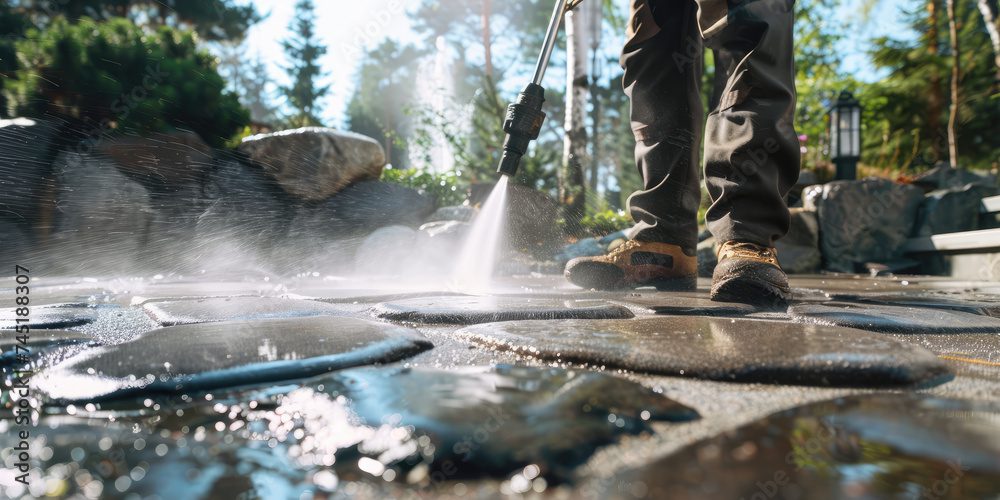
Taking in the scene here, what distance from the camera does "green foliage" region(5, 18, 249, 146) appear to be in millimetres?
7934

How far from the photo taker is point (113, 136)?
7.68m

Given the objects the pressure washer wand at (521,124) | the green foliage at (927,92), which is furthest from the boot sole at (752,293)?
the green foliage at (927,92)

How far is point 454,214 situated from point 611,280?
5340 millimetres

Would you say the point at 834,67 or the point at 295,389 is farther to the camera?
the point at 834,67

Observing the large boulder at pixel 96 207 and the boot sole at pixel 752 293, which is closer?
the boot sole at pixel 752 293

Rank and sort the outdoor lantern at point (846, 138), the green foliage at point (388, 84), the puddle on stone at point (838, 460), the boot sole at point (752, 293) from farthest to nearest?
1. the green foliage at point (388, 84)
2. the outdoor lantern at point (846, 138)
3. the boot sole at point (752, 293)
4. the puddle on stone at point (838, 460)

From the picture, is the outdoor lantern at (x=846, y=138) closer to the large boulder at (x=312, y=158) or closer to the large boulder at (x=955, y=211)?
the large boulder at (x=955, y=211)

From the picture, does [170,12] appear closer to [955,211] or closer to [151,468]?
[955,211]

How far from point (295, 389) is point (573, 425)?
1.16 feet

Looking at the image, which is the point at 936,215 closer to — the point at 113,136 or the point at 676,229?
the point at 676,229

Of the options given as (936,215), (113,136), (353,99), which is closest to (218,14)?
(113,136)

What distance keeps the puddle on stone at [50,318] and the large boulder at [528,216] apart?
624 centimetres

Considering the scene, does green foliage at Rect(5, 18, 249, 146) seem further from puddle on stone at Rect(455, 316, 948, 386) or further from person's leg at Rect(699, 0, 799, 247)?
puddle on stone at Rect(455, 316, 948, 386)

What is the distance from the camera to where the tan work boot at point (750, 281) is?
1869 mm
